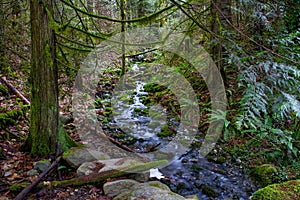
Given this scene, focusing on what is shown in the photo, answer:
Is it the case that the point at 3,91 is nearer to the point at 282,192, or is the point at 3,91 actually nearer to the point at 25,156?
the point at 25,156

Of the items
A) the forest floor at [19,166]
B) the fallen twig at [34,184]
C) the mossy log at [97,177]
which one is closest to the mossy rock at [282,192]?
the mossy log at [97,177]

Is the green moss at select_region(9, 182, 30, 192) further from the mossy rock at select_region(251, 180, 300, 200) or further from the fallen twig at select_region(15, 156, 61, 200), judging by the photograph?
the mossy rock at select_region(251, 180, 300, 200)

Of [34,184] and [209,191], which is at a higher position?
[34,184]

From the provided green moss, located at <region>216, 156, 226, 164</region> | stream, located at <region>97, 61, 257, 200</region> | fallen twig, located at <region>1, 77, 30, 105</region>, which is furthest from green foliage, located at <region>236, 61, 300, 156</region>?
fallen twig, located at <region>1, 77, 30, 105</region>

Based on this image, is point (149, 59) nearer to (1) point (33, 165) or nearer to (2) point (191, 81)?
(2) point (191, 81)

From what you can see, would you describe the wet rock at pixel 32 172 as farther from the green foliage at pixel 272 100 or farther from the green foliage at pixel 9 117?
the green foliage at pixel 272 100

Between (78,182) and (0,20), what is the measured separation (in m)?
5.25

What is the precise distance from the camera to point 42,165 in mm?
4207

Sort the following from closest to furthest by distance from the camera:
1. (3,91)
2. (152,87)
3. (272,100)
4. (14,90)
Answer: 1. (272,100)
2. (3,91)
3. (14,90)
4. (152,87)

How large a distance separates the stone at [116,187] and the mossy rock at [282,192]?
1937 mm

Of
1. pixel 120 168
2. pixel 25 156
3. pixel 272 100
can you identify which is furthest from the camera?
pixel 272 100

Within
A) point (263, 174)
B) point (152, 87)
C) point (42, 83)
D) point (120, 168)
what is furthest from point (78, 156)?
point (152, 87)

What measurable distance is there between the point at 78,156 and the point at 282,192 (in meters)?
3.35

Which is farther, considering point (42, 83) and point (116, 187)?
point (42, 83)
